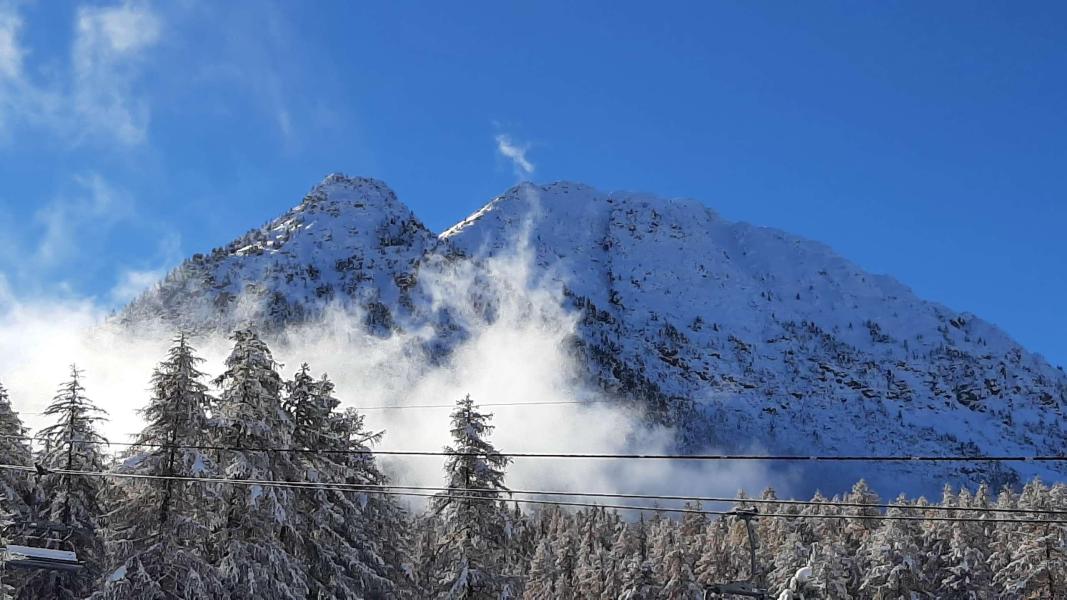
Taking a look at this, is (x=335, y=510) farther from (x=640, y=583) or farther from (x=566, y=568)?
(x=566, y=568)

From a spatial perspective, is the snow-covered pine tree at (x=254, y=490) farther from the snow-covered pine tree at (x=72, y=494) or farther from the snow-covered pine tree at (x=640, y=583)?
the snow-covered pine tree at (x=640, y=583)

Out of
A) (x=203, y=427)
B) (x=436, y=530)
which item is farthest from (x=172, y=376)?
(x=436, y=530)

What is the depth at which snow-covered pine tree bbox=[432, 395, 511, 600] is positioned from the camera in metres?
27.8

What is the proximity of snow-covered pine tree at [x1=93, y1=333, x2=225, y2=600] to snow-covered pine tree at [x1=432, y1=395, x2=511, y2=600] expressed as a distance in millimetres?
7472

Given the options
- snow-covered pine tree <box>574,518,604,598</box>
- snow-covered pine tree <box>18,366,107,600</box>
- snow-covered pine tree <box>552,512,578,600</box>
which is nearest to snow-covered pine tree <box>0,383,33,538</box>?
snow-covered pine tree <box>18,366,107,600</box>

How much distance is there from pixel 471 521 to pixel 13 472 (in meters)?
15.1

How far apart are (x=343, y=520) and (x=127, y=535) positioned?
658cm

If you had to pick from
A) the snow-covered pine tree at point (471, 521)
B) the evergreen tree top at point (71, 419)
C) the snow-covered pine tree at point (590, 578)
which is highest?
the evergreen tree top at point (71, 419)

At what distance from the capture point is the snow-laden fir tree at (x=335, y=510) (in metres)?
26.3

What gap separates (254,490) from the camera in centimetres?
2228

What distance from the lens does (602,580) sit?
58.2m

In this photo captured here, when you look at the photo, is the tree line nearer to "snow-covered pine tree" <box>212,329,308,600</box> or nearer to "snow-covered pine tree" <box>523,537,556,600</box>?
"snow-covered pine tree" <box>212,329,308,600</box>

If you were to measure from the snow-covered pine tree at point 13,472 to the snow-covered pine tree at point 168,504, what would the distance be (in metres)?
6.47

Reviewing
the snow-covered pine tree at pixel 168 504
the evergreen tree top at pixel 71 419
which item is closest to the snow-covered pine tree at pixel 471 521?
the snow-covered pine tree at pixel 168 504
